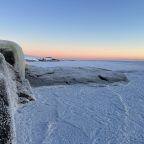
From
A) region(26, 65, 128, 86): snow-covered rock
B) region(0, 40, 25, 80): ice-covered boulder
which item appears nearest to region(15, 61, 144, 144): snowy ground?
region(0, 40, 25, 80): ice-covered boulder

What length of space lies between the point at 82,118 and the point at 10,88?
1.70 m

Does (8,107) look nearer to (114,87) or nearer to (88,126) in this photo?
(88,126)

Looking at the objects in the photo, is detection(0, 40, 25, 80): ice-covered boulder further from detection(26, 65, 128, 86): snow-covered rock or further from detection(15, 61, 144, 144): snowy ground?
detection(26, 65, 128, 86): snow-covered rock

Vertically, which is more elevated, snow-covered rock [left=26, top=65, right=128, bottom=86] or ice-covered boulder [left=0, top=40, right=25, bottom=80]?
ice-covered boulder [left=0, top=40, right=25, bottom=80]

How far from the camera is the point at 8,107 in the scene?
372cm

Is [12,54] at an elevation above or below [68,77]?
above

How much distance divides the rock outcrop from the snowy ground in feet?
1.23

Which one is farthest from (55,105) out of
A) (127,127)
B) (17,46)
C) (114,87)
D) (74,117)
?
(114,87)

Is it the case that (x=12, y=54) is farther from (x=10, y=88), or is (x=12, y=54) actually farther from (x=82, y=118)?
(x=82, y=118)

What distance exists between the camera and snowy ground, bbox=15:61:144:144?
442cm

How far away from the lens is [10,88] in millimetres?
5820

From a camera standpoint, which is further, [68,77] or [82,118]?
[68,77]

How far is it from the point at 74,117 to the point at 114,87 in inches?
160

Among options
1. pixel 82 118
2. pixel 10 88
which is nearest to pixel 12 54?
pixel 10 88
